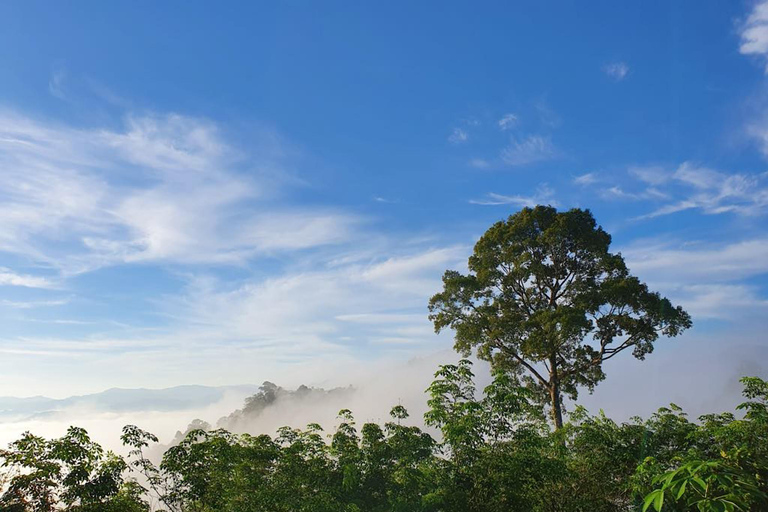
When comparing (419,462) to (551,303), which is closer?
(419,462)

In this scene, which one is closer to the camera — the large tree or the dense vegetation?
the dense vegetation

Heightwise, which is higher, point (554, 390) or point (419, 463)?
point (554, 390)

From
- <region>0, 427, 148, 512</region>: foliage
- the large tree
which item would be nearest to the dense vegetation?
<region>0, 427, 148, 512</region>: foliage

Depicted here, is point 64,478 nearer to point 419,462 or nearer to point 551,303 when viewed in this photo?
point 419,462

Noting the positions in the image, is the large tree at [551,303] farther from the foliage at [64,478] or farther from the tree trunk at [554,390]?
the foliage at [64,478]

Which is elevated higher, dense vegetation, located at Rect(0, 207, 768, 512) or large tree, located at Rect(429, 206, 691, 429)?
large tree, located at Rect(429, 206, 691, 429)

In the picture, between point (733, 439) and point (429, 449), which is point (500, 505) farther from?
point (733, 439)

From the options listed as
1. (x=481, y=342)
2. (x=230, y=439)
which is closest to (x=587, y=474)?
(x=230, y=439)

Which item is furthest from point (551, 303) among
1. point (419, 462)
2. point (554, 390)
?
point (419, 462)

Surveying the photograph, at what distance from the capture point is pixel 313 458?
39.5 ft

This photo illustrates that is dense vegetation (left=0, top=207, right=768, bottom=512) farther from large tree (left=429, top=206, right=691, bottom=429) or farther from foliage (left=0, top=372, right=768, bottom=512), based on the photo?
large tree (left=429, top=206, right=691, bottom=429)

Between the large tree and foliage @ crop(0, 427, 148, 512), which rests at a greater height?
the large tree

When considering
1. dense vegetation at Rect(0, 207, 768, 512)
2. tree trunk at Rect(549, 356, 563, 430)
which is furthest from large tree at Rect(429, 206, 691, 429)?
dense vegetation at Rect(0, 207, 768, 512)

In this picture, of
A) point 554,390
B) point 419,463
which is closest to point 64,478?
point 419,463
